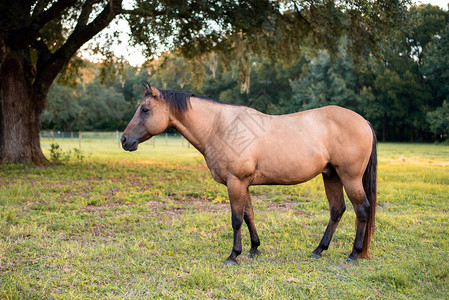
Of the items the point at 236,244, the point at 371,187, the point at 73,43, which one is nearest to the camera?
the point at 236,244

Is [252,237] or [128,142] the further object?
[252,237]

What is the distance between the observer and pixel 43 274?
12.2ft

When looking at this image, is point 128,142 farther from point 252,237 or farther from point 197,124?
point 252,237

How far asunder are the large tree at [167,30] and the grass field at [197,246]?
4972 mm

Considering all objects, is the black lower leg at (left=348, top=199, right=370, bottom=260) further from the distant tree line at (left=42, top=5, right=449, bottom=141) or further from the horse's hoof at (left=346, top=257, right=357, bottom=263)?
the distant tree line at (left=42, top=5, right=449, bottom=141)

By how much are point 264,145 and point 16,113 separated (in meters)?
11.0

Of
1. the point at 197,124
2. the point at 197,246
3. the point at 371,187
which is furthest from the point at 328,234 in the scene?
the point at 197,124

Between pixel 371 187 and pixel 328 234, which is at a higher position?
pixel 371 187

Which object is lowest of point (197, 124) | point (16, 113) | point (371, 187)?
point (371, 187)

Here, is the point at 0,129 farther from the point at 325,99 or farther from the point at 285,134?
the point at 325,99

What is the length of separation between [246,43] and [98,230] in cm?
994

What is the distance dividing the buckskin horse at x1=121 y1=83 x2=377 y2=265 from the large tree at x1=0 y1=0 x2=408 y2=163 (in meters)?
6.62

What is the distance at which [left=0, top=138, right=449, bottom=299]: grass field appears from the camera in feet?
11.2

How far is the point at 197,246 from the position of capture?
4734mm
